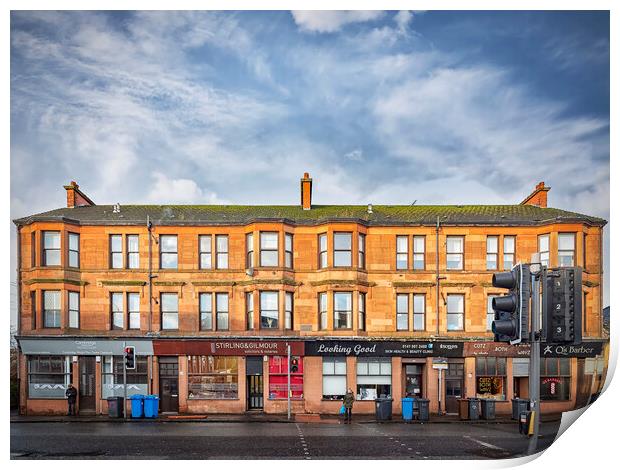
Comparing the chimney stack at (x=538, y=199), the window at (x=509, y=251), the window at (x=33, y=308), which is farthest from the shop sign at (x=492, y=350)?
the window at (x=33, y=308)

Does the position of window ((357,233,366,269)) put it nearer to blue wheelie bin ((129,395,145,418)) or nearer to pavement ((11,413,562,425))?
pavement ((11,413,562,425))

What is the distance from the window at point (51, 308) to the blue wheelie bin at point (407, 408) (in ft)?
43.1

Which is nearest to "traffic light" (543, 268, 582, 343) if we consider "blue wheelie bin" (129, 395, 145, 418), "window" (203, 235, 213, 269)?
"window" (203, 235, 213, 269)

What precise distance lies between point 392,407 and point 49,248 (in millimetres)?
14054

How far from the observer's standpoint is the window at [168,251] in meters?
24.6

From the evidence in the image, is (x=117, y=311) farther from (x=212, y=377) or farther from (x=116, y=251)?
(x=212, y=377)

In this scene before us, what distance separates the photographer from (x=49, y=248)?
936 inches

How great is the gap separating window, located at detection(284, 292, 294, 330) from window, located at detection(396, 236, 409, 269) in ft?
14.5

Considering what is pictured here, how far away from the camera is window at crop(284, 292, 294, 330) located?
980 inches

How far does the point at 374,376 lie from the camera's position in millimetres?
24828

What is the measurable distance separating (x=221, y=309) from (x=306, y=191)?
231 inches

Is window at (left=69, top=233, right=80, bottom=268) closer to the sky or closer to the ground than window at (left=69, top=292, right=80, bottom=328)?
closer to the sky

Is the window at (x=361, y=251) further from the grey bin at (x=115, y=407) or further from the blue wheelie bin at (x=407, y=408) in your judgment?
the grey bin at (x=115, y=407)

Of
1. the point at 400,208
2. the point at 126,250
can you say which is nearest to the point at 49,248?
the point at 126,250
